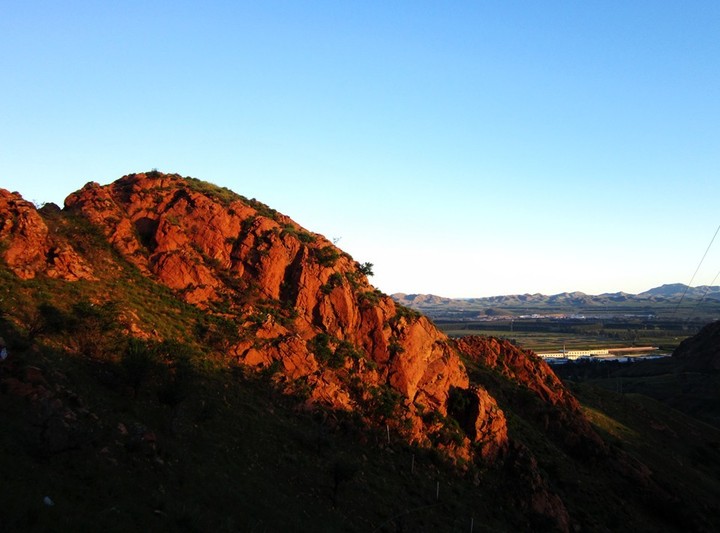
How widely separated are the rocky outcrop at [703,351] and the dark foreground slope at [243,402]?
252 ft

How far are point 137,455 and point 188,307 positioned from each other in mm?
14169

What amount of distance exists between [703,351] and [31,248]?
130148 mm

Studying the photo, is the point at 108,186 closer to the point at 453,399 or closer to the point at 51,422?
the point at 51,422

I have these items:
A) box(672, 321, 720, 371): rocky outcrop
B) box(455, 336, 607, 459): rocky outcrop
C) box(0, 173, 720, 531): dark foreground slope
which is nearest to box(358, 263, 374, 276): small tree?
box(0, 173, 720, 531): dark foreground slope

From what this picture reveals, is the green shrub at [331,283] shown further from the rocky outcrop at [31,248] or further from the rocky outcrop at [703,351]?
the rocky outcrop at [703,351]

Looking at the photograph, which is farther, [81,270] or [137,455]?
[81,270]

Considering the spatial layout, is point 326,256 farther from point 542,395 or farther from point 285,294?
point 542,395

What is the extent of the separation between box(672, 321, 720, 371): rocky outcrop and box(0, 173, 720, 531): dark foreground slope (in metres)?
76.7

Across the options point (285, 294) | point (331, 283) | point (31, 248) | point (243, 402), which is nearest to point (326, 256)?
point (331, 283)

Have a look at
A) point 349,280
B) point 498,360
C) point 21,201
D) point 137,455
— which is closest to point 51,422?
point 137,455

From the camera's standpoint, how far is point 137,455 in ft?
52.3

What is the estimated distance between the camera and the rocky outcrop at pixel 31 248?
995 inches

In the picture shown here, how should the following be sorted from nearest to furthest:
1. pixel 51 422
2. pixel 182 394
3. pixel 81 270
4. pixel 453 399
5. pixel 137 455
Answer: pixel 51 422
pixel 137 455
pixel 182 394
pixel 81 270
pixel 453 399

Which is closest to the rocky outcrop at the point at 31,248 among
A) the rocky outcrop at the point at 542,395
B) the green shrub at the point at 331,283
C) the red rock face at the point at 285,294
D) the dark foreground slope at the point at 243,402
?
the dark foreground slope at the point at 243,402
